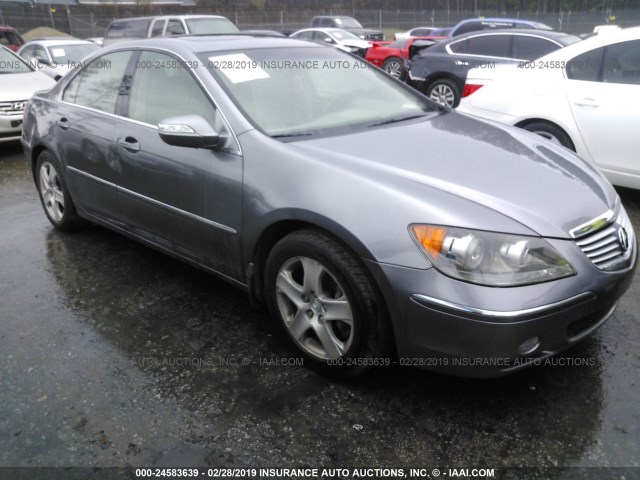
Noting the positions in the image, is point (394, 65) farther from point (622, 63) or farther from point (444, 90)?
point (622, 63)

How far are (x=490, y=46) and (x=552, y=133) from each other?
4.91 meters

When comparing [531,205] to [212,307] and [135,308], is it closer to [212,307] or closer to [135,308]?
[212,307]

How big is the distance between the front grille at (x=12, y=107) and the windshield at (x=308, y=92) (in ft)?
18.4

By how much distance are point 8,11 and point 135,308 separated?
3412 cm

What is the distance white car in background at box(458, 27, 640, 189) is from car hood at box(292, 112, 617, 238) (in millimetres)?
1898

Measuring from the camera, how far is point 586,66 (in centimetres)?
516

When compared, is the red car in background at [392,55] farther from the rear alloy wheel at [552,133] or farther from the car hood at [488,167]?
the car hood at [488,167]

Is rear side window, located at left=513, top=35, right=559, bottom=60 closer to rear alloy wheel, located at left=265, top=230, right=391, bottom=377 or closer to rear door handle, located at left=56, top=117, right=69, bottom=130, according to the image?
rear door handle, located at left=56, top=117, right=69, bottom=130

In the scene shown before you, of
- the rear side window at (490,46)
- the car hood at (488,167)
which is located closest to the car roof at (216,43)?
the car hood at (488,167)

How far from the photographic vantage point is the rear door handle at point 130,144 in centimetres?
347

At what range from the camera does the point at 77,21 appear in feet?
110

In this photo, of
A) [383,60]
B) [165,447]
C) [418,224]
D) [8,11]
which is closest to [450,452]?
[418,224]

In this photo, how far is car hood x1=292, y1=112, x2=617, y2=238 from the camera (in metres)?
2.41

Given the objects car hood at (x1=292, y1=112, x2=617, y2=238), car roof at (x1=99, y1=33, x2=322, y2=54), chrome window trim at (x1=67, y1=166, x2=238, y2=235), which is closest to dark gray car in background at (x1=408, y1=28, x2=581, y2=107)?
car roof at (x1=99, y1=33, x2=322, y2=54)
